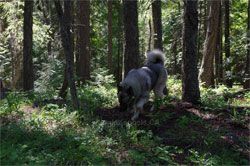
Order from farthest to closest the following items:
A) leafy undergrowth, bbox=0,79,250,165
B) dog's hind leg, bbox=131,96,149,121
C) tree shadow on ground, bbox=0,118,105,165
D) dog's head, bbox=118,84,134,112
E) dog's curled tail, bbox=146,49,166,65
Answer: dog's curled tail, bbox=146,49,166,65
dog's head, bbox=118,84,134,112
dog's hind leg, bbox=131,96,149,121
leafy undergrowth, bbox=0,79,250,165
tree shadow on ground, bbox=0,118,105,165

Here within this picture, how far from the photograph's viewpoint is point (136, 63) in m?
9.26

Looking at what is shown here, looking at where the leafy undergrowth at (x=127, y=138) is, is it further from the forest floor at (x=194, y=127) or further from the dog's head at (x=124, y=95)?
the dog's head at (x=124, y=95)

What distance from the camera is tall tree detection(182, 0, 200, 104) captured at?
710 centimetres

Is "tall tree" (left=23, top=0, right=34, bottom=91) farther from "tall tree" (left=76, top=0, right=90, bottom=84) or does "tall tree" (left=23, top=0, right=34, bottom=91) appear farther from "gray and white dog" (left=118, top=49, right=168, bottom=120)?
"gray and white dog" (left=118, top=49, right=168, bottom=120)

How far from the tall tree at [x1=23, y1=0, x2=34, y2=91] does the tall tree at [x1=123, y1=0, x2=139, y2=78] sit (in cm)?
452

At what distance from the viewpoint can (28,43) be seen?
10539 mm

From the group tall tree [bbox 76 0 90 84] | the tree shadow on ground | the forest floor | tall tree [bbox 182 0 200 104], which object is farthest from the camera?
tall tree [bbox 76 0 90 84]

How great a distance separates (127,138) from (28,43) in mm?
7552

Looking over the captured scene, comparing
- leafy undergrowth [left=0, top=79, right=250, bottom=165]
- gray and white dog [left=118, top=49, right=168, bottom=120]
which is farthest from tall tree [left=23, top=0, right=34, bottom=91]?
gray and white dog [left=118, top=49, right=168, bottom=120]

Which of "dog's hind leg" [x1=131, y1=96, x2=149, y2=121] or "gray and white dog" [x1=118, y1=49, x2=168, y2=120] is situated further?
"gray and white dog" [x1=118, y1=49, x2=168, y2=120]

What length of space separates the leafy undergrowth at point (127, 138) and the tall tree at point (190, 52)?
502 millimetres

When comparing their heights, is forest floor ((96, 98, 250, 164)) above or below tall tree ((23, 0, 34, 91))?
below

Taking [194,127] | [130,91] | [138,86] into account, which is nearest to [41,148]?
[130,91]

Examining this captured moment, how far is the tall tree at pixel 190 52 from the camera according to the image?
23.3 feet
